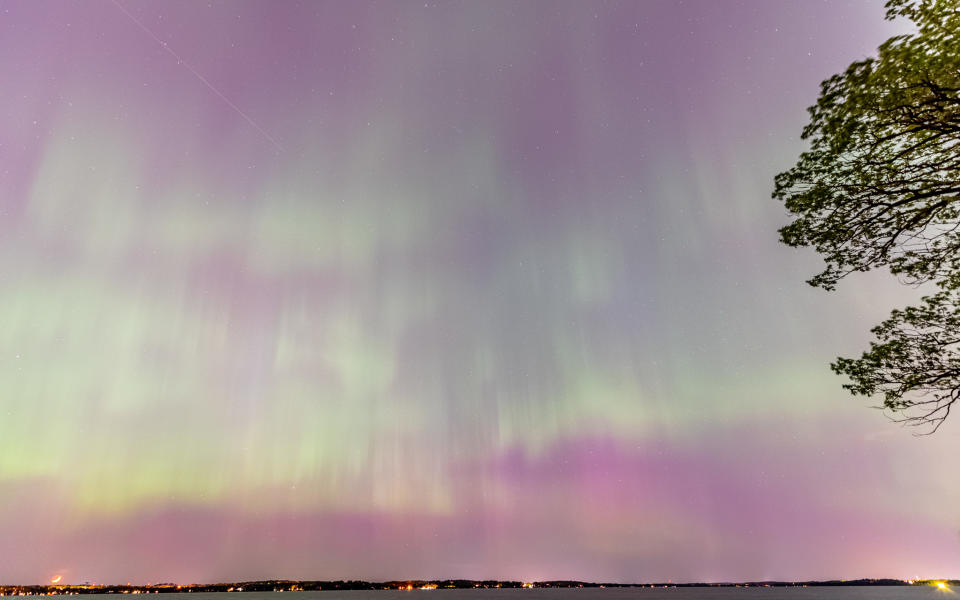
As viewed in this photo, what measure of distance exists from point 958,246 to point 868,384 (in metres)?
3.25

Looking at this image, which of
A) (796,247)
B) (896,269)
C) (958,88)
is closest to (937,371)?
(896,269)

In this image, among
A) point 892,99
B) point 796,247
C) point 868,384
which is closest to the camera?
point 892,99

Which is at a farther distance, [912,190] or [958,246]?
[958,246]

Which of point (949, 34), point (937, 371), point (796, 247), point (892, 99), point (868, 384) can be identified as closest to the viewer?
point (949, 34)

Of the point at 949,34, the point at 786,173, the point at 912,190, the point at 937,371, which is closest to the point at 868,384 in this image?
the point at 937,371

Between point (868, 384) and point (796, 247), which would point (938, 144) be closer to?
point (796, 247)

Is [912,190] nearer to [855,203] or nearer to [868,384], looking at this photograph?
[855,203]

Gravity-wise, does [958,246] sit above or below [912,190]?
below

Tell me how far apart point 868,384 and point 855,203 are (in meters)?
3.77

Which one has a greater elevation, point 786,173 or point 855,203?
point 786,173

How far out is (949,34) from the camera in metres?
8.74

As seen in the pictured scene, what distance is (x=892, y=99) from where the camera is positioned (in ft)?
30.8

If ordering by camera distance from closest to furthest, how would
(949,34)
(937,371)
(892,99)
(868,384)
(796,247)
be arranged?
1. (949,34)
2. (892,99)
3. (937,371)
4. (868,384)
5. (796,247)

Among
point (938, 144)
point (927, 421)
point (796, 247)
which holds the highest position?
point (938, 144)
